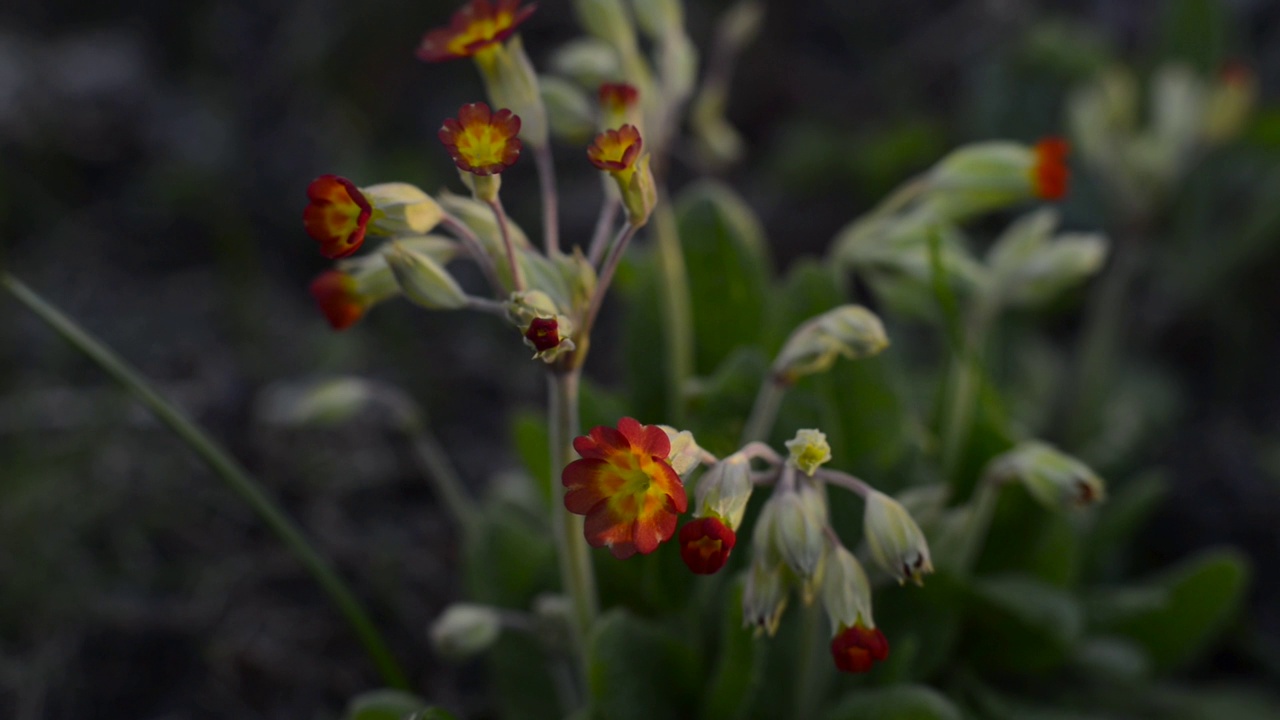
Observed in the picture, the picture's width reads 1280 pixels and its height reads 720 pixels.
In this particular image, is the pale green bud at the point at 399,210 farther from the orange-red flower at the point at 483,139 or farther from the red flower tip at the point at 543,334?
the red flower tip at the point at 543,334

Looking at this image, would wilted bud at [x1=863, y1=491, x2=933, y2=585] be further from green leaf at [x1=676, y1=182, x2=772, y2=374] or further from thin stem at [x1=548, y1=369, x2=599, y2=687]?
green leaf at [x1=676, y1=182, x2=772, y2=374]

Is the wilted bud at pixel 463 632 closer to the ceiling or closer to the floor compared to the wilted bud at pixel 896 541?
closer to the floor

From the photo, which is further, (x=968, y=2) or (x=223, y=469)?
(x=968, y=2)

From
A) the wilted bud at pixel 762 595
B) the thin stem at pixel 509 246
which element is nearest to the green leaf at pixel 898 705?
the wilted bud at pixel 762 595

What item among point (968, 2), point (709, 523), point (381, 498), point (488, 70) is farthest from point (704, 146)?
point (968, 2)

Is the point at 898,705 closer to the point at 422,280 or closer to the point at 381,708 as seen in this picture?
the point at 381,708

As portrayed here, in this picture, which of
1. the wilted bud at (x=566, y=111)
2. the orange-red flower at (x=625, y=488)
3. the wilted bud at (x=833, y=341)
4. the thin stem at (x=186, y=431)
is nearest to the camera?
the orange-red flower at (x=625, y=488)

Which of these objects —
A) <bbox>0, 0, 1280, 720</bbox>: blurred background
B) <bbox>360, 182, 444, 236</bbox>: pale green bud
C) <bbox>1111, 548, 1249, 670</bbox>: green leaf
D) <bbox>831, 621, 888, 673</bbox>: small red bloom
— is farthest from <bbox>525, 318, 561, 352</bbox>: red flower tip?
<bbox>1111, 548, 1249, 670</bbox>: green leaf

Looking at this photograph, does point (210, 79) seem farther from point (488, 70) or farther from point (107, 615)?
point (488, 70)
